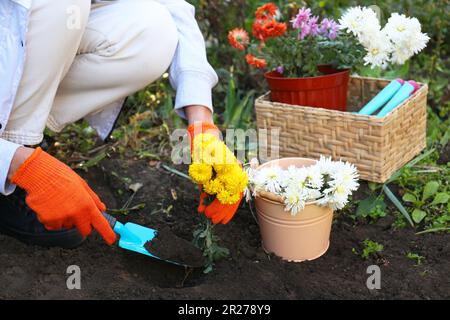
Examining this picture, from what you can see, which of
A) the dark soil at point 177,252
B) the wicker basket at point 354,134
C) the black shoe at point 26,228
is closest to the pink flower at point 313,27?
the wicker basket at point 354,134

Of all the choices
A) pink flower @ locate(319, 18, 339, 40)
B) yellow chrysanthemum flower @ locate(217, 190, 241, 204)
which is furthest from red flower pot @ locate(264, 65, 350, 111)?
yellow chrysanthemum flower @ locate(217, 190, 241, 204)

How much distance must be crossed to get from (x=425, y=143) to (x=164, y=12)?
44.6 inches

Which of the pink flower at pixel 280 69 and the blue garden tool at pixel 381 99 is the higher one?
the pink flower at pixel 280 69

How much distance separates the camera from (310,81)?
216cm

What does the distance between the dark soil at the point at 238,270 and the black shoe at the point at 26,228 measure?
0.03 m

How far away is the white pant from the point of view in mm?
1636

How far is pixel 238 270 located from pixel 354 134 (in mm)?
655

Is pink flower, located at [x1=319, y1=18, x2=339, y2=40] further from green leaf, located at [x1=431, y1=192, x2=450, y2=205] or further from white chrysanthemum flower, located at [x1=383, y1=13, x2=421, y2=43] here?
green leaf, located at [x1=431, y1=192, x2=450, y2=205]

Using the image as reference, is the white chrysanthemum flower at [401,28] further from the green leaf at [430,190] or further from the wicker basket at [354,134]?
the green leaf at [430,190]

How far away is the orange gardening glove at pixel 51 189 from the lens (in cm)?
146

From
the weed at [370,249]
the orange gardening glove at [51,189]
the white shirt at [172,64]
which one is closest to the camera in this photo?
the orange gardening glove at [51,189]

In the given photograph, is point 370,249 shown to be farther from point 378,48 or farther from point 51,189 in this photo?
point 51,189

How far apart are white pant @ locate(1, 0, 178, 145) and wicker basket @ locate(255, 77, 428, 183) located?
54 centimetres

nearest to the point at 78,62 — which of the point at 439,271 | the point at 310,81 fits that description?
the point at 310,81
